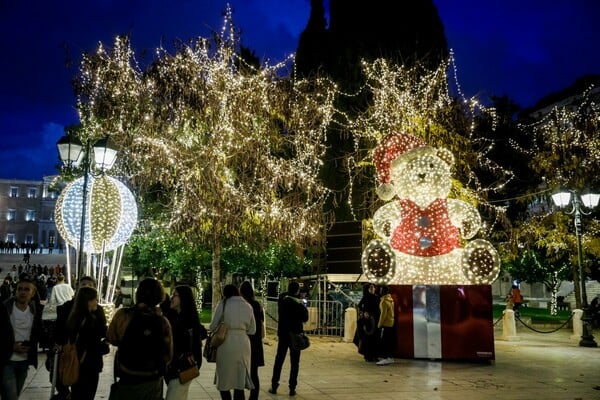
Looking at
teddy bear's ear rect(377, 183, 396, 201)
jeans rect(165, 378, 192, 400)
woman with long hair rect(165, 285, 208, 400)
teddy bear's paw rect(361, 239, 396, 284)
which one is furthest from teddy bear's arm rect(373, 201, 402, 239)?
jeans rect(165, 378, 192, 400)

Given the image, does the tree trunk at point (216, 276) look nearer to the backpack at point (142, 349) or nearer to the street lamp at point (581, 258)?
the street lamp at point (581, 258)

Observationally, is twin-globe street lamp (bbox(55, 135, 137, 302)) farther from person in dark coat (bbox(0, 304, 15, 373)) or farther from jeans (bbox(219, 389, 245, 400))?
jeans (bbox(219, 389, 245, 400))

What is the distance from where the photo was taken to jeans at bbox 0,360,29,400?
5773 millimetres

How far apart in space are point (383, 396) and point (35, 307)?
4.74 m

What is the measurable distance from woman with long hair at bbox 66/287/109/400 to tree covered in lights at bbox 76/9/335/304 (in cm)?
1037

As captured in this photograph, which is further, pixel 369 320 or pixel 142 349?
pixel 369 320

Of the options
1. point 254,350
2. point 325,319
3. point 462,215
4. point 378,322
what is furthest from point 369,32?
point 254,350

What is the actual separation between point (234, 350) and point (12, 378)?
2288 mm

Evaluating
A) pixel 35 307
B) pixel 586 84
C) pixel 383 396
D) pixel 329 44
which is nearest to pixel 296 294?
pixel 383 396

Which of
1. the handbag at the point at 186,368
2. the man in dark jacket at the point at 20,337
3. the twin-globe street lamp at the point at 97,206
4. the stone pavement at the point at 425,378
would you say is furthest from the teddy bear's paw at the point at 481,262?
the man in dark jacket at the point at 20,337

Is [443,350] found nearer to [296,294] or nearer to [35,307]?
[296,294]

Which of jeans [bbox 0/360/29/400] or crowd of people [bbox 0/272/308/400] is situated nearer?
crowd of people [bbox 0/272/308/400]

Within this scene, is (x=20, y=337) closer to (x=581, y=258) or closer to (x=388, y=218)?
(x=388, y=218)

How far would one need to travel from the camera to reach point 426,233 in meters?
12.6
